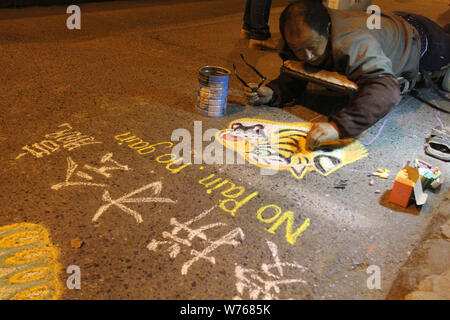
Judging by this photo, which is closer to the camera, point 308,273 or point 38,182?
point 308,273

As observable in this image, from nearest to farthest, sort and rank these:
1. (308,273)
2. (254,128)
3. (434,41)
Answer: (308,273), (254,128), (434,41)

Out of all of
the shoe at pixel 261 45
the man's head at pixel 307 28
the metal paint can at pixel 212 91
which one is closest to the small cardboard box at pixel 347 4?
the shoe at pixel 261 45

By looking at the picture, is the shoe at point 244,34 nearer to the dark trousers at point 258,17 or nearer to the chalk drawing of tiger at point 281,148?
the dark trousers at point 258,17

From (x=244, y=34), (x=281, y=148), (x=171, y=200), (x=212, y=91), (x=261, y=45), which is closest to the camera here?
(x=171, y=200)

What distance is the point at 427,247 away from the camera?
2.11m

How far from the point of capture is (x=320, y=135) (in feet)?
9.31

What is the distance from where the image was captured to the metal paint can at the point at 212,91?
3.15 m

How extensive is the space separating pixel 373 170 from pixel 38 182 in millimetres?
2219

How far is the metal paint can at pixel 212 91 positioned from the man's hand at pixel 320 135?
0.82 metres

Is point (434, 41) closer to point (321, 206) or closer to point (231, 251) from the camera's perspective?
point (321, 206)

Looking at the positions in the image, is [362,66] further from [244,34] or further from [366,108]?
[244,34]

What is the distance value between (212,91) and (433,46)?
2294mm

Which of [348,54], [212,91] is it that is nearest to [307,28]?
[348,54]
